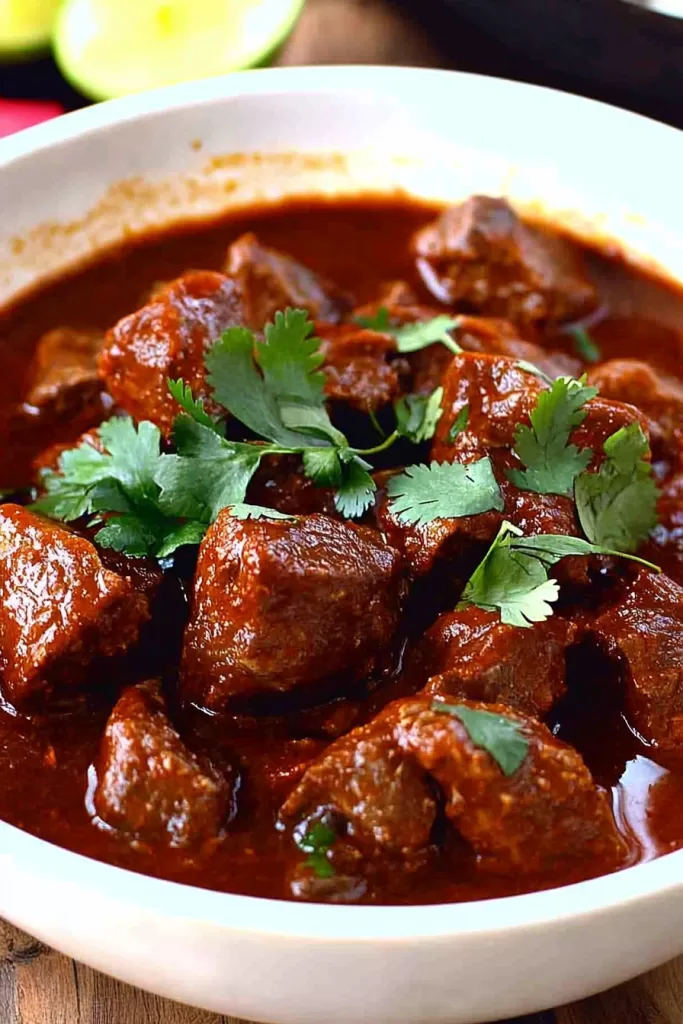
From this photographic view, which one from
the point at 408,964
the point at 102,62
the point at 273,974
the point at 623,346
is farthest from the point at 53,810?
the point at 102,62

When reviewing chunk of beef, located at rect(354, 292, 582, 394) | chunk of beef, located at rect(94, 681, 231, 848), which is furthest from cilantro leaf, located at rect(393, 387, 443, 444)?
chunk of beef, located at rect(94, 681, 231, 848)

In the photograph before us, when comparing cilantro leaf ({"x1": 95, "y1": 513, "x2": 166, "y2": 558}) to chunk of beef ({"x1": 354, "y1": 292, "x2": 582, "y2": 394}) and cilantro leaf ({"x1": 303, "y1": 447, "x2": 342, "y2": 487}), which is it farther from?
chunk of beef ({"x1": 354, "y1": 292, "x2": 582, "y2": 394})

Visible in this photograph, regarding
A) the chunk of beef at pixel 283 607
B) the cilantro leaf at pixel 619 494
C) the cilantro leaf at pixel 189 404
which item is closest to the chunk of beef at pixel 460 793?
the chunk of beef at pixel 283 607

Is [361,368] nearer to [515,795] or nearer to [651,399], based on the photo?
[651,399]

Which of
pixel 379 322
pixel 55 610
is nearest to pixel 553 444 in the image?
pixel 379 322

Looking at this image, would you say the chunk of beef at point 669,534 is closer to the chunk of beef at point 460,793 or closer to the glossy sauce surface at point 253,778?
the glossy sauce surface at point 253,778
